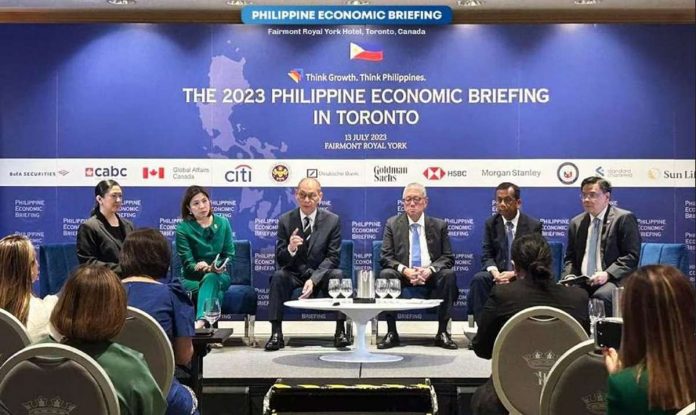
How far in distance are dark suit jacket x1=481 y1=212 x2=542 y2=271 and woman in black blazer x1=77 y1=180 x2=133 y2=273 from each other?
2.91 metres

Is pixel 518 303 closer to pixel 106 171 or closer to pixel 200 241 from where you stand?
pixel 200 241

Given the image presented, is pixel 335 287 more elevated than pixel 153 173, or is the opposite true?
pixel 153 173

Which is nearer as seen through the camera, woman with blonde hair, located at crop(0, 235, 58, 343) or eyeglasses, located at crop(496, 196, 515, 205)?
woman with blonde hair, located at crop(0, 235, 58, 343)

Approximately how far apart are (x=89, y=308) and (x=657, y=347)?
1.51 meters

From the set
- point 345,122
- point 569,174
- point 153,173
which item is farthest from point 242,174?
point 569,174

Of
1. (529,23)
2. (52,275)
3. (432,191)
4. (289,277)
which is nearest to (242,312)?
(289,277)

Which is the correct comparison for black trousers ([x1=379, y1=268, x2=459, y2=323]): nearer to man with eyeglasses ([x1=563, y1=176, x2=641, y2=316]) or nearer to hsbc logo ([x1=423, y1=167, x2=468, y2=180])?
man with eyeglasses ([x1=563, y1=176, x2=641, y2=316])

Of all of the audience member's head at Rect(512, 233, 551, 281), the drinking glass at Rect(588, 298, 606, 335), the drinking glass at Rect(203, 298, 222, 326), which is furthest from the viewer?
the drinking glass at Rect(203, 298, 222, 326)

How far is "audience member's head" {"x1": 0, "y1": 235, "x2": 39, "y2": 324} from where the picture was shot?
3758mm

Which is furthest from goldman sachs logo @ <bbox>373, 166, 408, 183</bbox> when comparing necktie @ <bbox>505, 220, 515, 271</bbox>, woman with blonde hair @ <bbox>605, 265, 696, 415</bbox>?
woman with blonde hair @ <bbox>605, 265, 696, 415</bbox>

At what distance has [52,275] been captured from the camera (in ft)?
24.6

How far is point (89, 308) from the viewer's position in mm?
2609

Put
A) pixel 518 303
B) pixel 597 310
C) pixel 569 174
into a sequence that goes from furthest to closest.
→ 1. pixel 569 174
2. pixel 518 303
3. pixel 597 310

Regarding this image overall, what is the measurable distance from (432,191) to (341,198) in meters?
0.84
